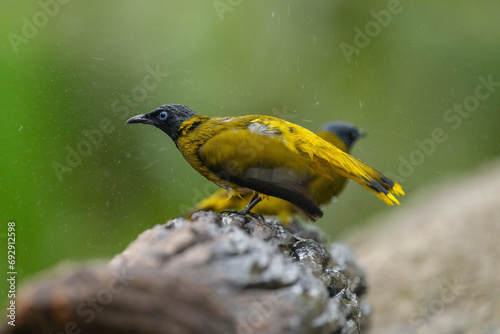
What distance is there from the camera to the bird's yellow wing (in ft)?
8.38

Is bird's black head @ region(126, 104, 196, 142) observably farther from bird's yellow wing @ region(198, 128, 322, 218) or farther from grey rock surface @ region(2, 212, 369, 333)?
grey rock surface @ region(2, 212, 369, 333)

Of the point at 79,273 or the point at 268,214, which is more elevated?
the point at 79,273

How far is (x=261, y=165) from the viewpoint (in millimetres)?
2600

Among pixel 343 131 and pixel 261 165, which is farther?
pixel 343 131

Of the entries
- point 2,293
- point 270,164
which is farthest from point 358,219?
point 270,164

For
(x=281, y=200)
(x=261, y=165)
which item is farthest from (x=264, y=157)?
(x=281, y=200)

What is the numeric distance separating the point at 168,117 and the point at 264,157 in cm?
63

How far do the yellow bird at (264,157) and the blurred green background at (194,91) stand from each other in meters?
2.13

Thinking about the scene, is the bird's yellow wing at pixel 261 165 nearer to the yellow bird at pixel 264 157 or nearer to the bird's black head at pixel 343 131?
the yellow bird at pixel 264 157

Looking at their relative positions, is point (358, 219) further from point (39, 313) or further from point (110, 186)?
point (39, 313)

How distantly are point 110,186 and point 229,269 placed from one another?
12.1 ft

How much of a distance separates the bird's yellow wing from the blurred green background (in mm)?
2334

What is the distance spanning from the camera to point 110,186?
4.98 meters

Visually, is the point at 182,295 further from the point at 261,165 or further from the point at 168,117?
the point at 168,117
